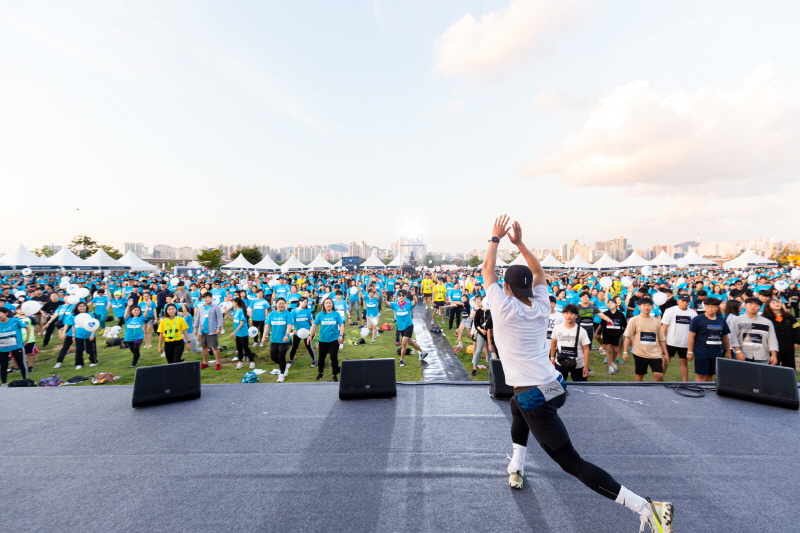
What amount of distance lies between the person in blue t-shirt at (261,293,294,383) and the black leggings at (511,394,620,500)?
628 centimetres

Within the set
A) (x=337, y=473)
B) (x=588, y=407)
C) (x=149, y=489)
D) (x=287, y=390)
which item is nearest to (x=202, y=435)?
(x=149, y=489)

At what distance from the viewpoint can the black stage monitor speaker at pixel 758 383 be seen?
4344mm

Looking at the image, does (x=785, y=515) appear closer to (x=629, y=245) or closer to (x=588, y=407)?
(x=588, y=407)

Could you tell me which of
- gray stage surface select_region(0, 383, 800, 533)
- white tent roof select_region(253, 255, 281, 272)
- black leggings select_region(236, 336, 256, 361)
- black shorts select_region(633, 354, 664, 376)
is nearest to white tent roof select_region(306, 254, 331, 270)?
white tent roof select_region(253, 255, 281, 272)

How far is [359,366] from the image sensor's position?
4.92 m

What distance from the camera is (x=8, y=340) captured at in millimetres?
6805

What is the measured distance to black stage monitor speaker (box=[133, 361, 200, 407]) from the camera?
4734 millimetres

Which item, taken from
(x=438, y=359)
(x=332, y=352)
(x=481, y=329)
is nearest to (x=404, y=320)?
(x=438, y=359)

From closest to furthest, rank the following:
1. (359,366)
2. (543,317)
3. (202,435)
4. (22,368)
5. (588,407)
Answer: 1. (543,317)
2. (202,435)
3. (588,407)
4. (359,366)
5. (22,368)

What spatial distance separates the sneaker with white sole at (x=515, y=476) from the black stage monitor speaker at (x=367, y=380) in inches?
84.4

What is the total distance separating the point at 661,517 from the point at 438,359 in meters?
6.96

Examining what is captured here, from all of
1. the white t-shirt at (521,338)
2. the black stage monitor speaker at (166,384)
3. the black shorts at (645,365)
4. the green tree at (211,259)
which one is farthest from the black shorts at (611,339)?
the green tree at (211,259)

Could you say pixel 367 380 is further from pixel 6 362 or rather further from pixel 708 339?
pixel 6 362

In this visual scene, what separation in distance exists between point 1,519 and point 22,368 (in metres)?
6.49
